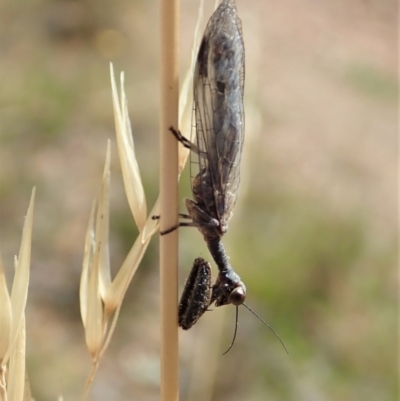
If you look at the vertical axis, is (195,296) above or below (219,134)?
below

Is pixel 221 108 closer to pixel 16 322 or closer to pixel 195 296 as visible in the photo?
pixel 195 296

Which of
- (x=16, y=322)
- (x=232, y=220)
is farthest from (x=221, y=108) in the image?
(x=232, y=220)

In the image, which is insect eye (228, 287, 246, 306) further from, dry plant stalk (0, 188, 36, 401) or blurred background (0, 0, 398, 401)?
dry plant stalk (0, 188, 36, 401)

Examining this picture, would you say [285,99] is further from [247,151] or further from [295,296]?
[247,151]

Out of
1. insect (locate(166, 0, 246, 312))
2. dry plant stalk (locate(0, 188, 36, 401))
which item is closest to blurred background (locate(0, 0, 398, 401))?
insect (locate(166, 0, 246, 312))

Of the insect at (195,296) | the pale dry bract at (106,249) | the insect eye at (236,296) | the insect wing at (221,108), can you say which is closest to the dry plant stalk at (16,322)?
the pale dry bract at (106,249)

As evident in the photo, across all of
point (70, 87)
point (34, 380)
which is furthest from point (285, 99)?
point (34, 380)
